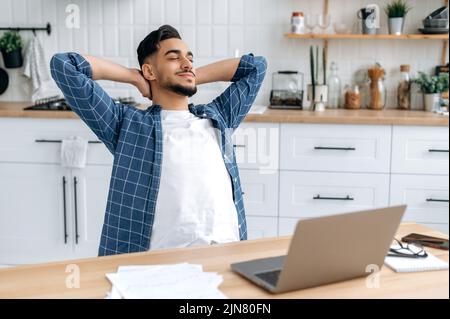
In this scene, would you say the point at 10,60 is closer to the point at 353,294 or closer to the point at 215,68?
the point at 215,68

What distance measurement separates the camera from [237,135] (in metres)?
2.91

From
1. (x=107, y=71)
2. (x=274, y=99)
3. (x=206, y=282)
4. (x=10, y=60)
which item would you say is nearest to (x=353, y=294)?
(x=206, y=282)

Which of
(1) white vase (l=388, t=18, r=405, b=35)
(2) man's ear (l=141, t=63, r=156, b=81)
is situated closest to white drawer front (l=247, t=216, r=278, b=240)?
(1) white vase (l=388, t=18, r=405, b=35)

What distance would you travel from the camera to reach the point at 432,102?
10.1ft

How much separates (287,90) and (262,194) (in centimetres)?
59

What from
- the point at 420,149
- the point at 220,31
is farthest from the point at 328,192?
the point at 220,31

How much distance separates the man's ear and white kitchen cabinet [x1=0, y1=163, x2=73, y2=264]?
1333 mm

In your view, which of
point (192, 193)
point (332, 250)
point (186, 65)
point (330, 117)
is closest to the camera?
point (332, 250)

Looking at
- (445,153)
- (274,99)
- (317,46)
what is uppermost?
(317,46)

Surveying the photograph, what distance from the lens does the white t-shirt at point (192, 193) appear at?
4.99 feet

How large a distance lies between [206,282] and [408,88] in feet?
7.84

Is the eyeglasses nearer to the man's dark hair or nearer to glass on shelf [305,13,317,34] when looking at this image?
the man's dark hair

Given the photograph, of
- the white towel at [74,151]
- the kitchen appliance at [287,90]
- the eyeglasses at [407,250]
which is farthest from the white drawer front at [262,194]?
the eyeglasses at [407,250]

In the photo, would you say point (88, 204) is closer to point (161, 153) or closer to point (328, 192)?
point (328, 192)
